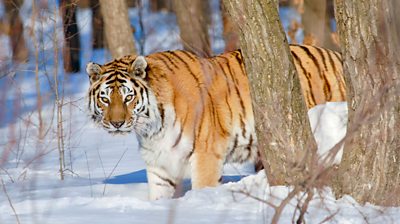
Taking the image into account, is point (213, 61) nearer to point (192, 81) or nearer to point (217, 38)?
point (192, 81)

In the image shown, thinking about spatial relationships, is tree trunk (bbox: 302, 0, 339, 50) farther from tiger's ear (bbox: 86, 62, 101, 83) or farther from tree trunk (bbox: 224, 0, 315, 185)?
tree trunk (bbox: 224, 0, 315, 185)

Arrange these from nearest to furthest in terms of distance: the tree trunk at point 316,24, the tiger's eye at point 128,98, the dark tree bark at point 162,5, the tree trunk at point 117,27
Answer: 1. the tiger's eye at point 128,98
2. the tree trunk at point 117,27
3. the tree trunk at point 316,24
4. the dark tree bark at point 162,5

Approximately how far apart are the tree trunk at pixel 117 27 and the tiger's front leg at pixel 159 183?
5.93 metres

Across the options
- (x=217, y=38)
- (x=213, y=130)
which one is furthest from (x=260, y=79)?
(x=217, y=38)

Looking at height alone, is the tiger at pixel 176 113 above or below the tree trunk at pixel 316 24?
below

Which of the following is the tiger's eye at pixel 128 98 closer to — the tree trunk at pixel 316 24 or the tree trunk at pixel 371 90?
the tree trunk at pixel 371 90

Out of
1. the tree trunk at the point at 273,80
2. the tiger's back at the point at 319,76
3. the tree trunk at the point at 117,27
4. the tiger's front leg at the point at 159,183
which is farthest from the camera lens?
the tree trunk at the point at 117,27

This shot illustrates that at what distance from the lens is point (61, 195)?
582cm

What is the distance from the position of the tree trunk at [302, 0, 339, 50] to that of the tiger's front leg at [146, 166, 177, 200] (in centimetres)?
645

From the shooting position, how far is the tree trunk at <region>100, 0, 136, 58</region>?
39.5 ft

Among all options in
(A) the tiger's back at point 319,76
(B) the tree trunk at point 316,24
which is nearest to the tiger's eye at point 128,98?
(A) the tiger's back at point 319,76

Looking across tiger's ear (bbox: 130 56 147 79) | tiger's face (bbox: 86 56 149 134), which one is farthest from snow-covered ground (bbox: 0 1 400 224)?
tiger's ear (bbox: 130 56 147 79)

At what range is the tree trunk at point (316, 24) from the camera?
12.8 meters

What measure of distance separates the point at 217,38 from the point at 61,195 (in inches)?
442
